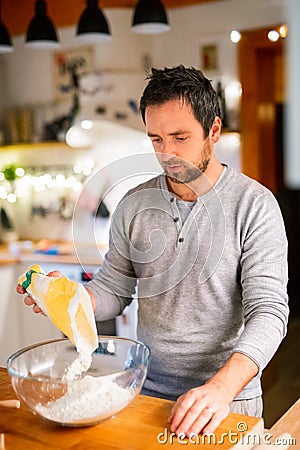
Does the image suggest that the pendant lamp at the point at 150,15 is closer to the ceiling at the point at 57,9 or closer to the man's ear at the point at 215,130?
the ceiling at the point at 57,9

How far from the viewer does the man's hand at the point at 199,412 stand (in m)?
0.91

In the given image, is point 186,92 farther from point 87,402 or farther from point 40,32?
point 40,32

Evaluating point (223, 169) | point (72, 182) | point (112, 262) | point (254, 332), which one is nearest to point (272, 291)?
point (254, 332)

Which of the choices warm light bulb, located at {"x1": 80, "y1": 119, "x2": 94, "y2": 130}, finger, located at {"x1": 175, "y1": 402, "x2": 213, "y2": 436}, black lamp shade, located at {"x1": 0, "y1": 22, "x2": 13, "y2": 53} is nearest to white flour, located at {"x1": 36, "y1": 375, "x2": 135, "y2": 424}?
finger, located at {"x1": 175, "y1": 402, "x2": 213, "y2": 436}

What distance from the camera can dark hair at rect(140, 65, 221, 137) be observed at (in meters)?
1.25

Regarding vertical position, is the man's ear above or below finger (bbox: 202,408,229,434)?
above

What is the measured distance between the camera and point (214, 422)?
35.9 inches

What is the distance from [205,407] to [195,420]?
0.03 metres

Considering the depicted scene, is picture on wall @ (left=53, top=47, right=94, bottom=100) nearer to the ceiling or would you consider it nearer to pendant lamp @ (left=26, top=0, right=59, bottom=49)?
the ceiling

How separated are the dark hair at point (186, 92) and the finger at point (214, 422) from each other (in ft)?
2.05

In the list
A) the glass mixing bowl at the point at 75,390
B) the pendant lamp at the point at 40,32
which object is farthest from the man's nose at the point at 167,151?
the pendant lamp at the point at 40,32

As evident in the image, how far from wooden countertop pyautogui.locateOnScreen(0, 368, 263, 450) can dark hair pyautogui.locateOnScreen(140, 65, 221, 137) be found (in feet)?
2.06

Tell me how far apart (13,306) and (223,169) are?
2726 millimetres

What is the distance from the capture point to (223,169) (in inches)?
54.4
